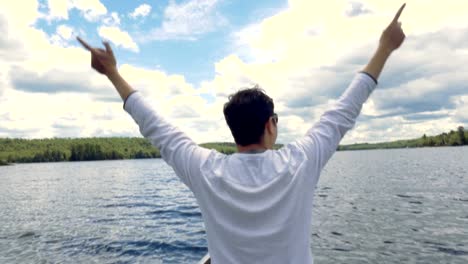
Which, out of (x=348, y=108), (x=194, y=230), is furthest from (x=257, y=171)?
(x=194, y=230)

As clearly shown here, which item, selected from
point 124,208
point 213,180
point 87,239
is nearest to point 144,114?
point 213,180

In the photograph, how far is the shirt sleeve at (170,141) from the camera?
2.28 m

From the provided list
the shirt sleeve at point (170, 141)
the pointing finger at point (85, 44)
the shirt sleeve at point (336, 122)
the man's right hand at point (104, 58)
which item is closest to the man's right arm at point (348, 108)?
the shirt sleeve at point (336, 122)

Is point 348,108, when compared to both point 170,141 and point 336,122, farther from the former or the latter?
point 170,141

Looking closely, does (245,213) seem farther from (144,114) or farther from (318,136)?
(144,114)

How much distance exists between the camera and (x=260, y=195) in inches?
Result: 82.0

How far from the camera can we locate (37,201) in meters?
38.4

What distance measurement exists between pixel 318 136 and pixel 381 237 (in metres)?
16.7

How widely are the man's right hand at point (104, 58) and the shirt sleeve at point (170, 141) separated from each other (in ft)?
1.01

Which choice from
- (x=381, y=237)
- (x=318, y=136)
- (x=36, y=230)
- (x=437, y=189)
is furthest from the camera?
(x=437, y=189)

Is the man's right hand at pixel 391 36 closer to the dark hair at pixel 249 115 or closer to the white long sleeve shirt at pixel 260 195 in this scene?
the white long sleeve shirt at pixel 260 195

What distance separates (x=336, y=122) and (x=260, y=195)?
657 millimetres

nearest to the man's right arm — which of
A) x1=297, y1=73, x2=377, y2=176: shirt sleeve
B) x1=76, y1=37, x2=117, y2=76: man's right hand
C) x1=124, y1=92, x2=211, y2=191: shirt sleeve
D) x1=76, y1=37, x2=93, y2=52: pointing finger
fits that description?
x1=297, y1=73, x2=377, y2=176: shirt sleeve

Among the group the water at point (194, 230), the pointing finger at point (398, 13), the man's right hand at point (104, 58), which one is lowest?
the water at point (194, 230)
